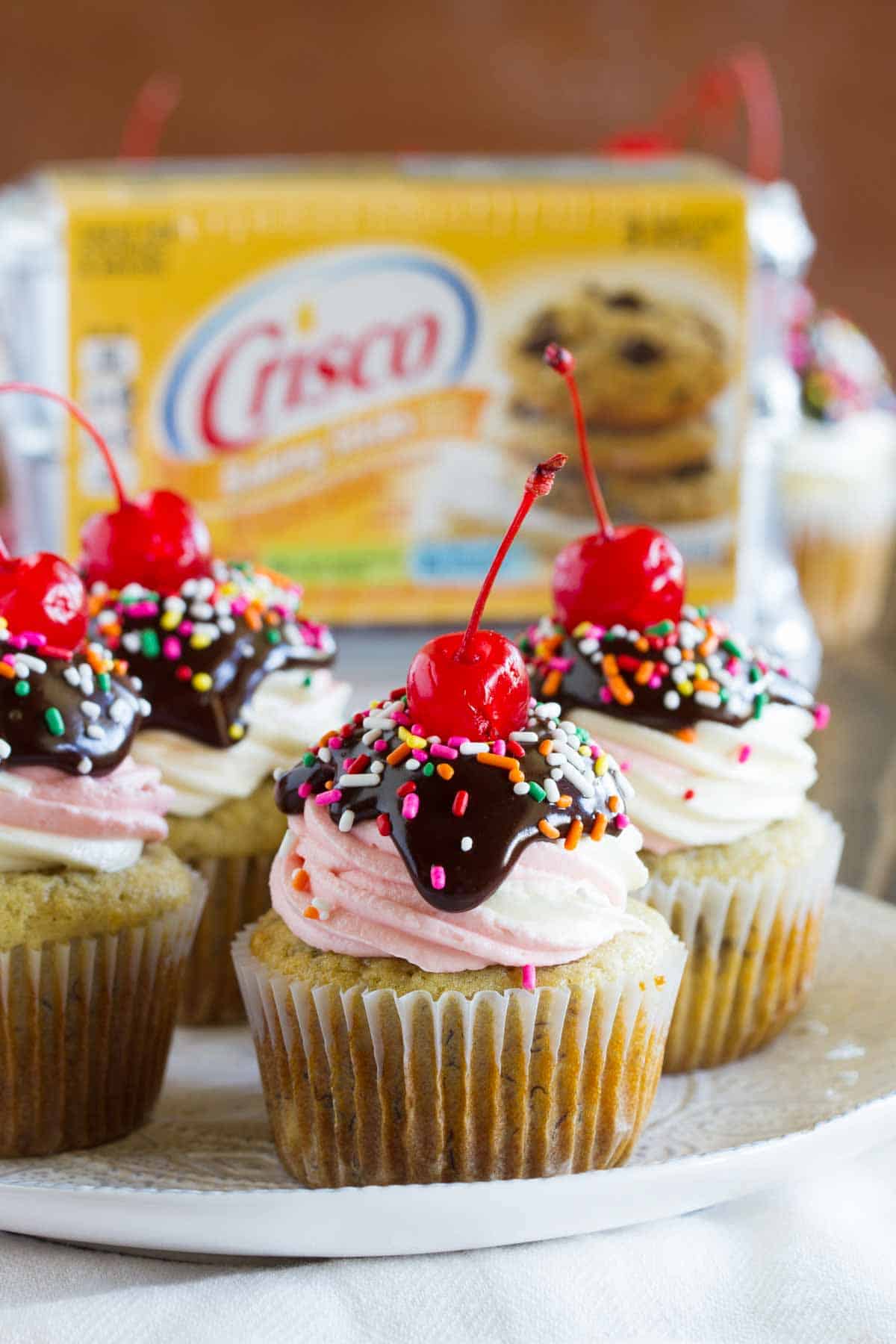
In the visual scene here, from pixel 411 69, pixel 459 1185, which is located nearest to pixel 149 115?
pixel 411 69

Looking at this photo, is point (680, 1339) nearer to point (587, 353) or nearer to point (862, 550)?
point (587, 353)

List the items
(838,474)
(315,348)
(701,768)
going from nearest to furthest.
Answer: (701,768)
(315,348)
(838,474)

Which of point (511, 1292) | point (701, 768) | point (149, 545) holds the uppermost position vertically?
point (149, 545)

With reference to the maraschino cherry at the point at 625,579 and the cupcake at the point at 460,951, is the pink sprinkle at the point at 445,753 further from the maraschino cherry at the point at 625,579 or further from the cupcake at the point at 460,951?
the maraschino cherry at the point at 625,579

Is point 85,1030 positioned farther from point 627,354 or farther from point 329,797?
point 627,354

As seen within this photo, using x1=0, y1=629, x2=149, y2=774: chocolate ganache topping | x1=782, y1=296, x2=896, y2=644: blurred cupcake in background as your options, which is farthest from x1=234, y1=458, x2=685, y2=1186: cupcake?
x1=782, y1=296, x2=896, y2=644: blurred cupcake in background

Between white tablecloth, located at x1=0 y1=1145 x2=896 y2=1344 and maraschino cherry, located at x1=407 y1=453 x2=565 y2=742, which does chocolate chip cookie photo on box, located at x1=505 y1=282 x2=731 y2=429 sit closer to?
maraschino cherry, located at x1=407 y1=453 x2=565 y2=742
